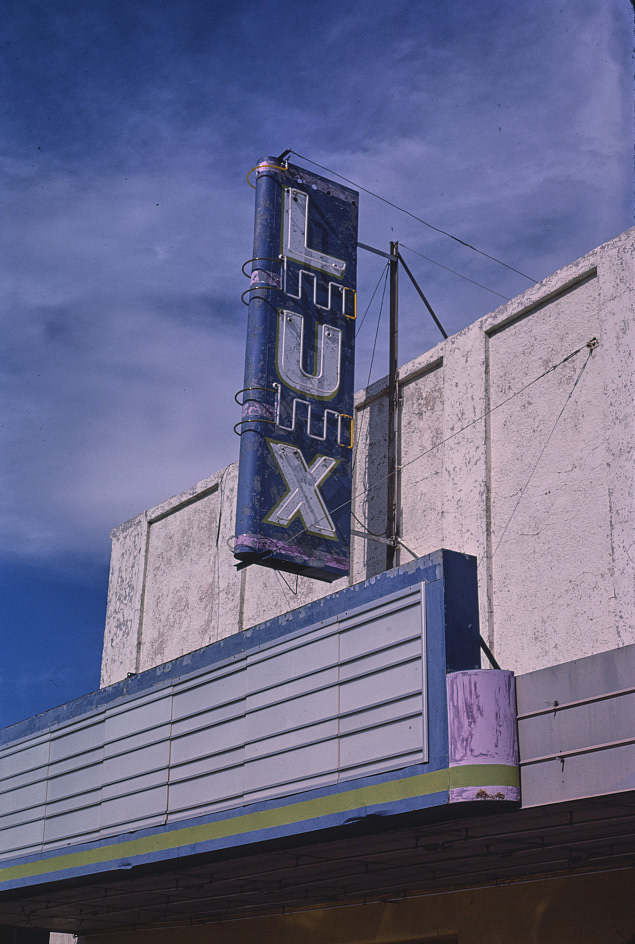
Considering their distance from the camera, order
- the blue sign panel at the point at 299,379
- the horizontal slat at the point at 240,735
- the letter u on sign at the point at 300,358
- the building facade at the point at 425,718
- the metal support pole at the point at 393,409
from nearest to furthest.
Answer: the building facade at the point at 425,718 < the horizontal slat at the point at 240,735 < the blue sign panel at the point at 299,379 < the letter u on sign at the point at 300,358 < the metal support pole at the point at 393,409

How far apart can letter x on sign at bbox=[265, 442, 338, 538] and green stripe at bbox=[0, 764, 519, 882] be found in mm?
3064

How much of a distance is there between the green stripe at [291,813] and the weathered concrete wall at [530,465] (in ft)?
8.43

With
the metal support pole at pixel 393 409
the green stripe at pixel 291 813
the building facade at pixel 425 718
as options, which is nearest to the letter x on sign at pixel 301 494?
the building facade at pixel 425 718

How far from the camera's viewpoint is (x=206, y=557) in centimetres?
1823

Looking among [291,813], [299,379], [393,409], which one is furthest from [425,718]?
[393,409]

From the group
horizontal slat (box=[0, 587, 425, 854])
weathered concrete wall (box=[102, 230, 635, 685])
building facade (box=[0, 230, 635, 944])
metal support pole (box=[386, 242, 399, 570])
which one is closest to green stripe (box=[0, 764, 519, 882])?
building facade (box=[0, 230, 635, 944])

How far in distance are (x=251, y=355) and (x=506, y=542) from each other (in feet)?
11.2

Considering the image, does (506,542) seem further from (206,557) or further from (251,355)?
(206,557)

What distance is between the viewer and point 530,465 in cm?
1271

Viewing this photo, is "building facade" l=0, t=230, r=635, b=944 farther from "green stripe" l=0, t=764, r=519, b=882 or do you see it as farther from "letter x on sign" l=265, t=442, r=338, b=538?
"letter x on sign" l=265, t=442, r=338, b=538

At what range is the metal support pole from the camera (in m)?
14.0

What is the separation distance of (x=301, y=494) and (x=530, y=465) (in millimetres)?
2420

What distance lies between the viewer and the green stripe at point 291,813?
9.16 m

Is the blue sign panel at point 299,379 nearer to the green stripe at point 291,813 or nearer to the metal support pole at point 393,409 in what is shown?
the metal support pole at point 393,409
